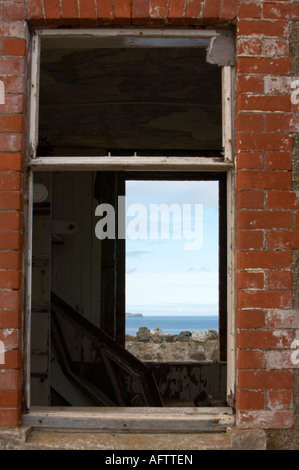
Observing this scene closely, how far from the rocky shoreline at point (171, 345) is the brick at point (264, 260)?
7.18 m

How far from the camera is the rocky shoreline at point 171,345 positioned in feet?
35.1

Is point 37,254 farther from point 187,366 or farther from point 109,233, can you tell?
point 187,366

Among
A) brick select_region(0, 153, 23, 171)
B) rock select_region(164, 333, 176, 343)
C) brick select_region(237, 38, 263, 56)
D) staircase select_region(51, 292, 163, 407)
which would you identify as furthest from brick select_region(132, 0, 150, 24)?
rock select_region(164, 333, 176, 343)

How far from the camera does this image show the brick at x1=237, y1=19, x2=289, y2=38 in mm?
2854

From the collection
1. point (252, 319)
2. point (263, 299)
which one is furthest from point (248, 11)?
point (252, 319)

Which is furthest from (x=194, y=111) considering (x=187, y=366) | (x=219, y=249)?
(x=187, y=366)

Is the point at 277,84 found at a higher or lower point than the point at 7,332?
higher

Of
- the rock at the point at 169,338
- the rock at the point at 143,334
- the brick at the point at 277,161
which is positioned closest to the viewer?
the brick at the point at 277,161

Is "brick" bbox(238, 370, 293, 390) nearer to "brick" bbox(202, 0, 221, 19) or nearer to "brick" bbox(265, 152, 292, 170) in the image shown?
"brick" bbox(265, 152, 292, 170)

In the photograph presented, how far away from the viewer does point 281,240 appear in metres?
2.77

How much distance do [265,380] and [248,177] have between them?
1049mm

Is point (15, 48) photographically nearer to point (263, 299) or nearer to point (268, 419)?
point (263, 299)

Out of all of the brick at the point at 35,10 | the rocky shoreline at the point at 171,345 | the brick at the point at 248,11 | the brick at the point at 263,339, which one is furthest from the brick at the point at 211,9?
the rocky shoreline at the point at 171,345

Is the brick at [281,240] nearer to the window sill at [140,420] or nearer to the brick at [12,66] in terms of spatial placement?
the window sill at [140,420]
